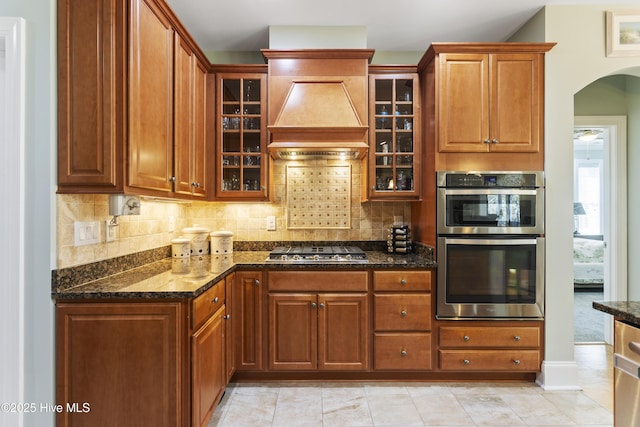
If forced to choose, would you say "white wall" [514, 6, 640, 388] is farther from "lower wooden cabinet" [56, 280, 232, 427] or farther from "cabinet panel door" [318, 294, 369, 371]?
"lower wooden cabinet" [56, 280, 232, 427]

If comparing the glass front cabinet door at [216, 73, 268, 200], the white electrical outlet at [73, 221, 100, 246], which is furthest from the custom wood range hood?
the white electrical outlet at [73, 221, 100, 246]

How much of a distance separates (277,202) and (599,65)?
2.81 m

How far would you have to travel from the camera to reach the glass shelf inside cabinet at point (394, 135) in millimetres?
2785

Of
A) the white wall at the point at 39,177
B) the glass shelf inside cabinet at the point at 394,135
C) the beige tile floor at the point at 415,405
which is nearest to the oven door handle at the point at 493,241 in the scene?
the glass shelf inside cabinet at the point at 394,135

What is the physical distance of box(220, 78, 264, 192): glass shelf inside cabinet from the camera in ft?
9.20

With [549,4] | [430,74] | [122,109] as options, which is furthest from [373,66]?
[122,109]

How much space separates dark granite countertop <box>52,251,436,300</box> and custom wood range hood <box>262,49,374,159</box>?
3.00ft

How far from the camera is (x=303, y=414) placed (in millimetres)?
2164

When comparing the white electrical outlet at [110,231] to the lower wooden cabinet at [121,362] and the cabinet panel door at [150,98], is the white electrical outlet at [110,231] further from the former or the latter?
the lower wooden cabinet at [121,362]

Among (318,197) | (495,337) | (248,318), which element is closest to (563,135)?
(495,337)

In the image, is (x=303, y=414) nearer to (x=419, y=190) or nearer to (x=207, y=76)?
(x=419, y=190)

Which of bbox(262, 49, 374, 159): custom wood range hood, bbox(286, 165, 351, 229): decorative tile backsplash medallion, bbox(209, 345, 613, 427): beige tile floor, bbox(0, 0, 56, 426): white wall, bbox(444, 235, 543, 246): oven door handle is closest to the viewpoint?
bbox(0, 0, 56, 426): white wall

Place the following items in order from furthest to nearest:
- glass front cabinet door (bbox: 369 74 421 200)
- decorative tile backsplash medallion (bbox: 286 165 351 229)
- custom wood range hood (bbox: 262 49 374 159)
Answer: decorative tile backsplash medallion (bbox: 286 165 351 229) → glass front cabinet door (bbox: 369 74 421 200) → custom wood range hood (bbox: 262 49 374 159)

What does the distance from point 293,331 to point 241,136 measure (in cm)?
165
